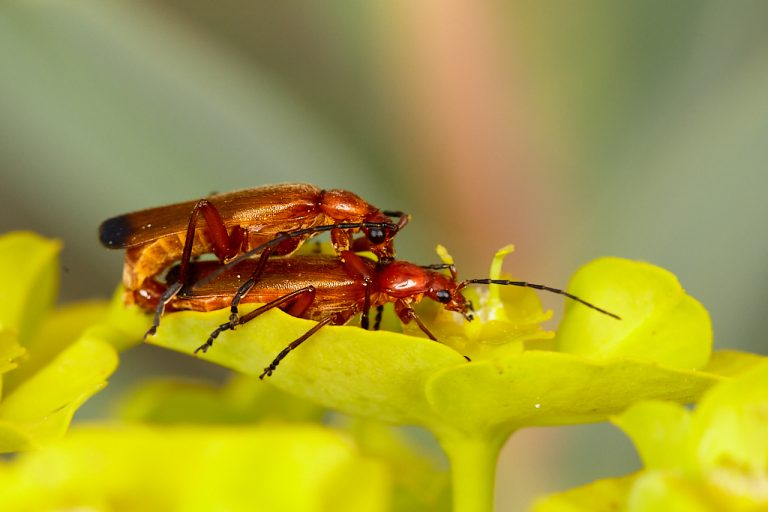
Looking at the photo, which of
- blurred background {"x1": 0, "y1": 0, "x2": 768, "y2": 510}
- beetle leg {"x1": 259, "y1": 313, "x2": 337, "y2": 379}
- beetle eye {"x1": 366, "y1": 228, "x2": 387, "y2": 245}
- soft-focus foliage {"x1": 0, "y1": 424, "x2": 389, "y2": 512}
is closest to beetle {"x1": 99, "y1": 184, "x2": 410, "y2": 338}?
beetle eye {"x1": 366, "y1": 228, "x2": 387, "y2": 245}

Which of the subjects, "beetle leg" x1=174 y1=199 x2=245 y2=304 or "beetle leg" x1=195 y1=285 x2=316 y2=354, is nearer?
"beetle leg" x1=195 y1=285 x2=316 y2=354

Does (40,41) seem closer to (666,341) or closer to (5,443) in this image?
(5,443)

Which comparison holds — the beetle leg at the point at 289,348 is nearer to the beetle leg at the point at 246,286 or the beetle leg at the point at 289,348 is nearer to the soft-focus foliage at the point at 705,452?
the beetle leg at the point at 246,286

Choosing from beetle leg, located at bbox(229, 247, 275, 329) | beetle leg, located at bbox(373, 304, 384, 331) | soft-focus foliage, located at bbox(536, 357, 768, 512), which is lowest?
beetle leg, located at bbox(373, 304, 384, 331)

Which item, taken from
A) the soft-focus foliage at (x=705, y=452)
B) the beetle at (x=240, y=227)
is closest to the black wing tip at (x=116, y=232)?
the beetle at (x=240, y=227)

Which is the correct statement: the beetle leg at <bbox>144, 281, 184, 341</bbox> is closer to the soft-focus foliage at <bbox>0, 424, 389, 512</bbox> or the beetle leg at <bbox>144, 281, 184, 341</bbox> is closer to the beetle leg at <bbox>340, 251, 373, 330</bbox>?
the beetle leg at <bbox>340, 251, 373, 330</bbox>

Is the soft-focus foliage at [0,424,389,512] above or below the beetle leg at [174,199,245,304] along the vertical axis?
above

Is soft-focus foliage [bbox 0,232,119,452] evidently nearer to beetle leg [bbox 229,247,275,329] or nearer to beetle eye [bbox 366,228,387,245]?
beetle leg [bbox 229,247,275,329]

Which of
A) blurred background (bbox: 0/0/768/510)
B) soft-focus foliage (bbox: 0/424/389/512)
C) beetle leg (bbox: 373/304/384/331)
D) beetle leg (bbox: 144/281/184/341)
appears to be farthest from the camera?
blurred background (bbox: 0/0/768/510)

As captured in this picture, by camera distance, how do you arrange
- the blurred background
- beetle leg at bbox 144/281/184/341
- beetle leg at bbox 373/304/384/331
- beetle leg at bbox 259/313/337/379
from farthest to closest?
the blurred background < beetle leg at bbox 373/304/384/331 < beetle leg at bbox 144/281/184/341 < beetle leg at bbox 259/313/337/379

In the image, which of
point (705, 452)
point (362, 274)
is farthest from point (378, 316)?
point (705, 452)
